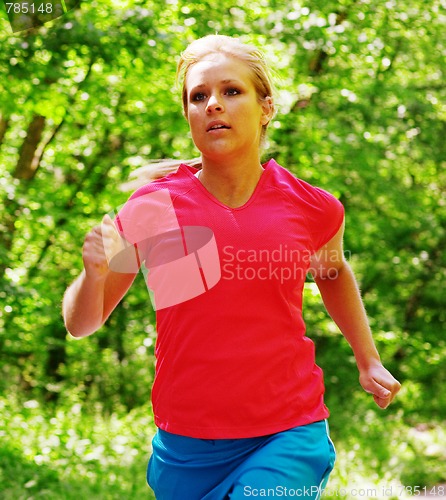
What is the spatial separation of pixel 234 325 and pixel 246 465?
354 millimetres

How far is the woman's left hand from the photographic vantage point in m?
2.52

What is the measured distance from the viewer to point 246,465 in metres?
2.17

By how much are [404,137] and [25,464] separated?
7039 mm

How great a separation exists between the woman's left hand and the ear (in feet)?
2.67

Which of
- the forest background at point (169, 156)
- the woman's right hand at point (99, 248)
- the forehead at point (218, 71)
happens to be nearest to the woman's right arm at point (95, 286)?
the woman's right hand at point (99, 248)

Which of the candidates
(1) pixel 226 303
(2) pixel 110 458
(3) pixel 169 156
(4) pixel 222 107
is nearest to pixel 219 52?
(4) pixel 222 107

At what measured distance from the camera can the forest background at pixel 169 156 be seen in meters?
6.49

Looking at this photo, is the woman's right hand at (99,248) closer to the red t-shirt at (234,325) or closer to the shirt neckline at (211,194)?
the red t-shirt at (234,325)

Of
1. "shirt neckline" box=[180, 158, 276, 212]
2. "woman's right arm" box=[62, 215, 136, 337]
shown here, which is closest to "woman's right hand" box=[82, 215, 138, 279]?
"woman's right arm" box=[62, 215, 136, 337]

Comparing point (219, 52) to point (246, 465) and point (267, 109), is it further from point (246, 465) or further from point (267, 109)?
point (246, 465)

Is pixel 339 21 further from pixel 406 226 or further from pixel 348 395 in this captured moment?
pixel 348 395

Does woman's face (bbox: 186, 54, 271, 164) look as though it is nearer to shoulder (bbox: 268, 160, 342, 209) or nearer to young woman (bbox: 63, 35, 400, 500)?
young woman (bbox: 63, 35, 400, 500)

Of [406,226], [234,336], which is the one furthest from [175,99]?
[234,336]

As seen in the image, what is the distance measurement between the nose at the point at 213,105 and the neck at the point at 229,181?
15 centimetres
